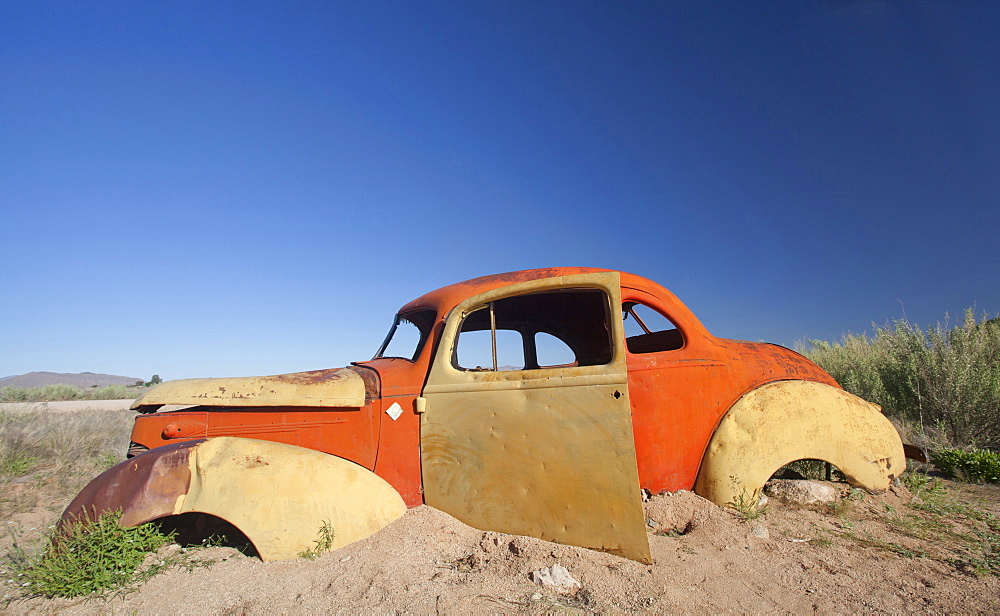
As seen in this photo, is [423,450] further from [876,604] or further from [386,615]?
[876,604]

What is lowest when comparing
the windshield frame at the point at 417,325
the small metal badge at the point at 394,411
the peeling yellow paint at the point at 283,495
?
the peeling yellow paint at the point at 283,495

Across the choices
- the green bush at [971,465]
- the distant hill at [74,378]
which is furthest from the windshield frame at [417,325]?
the distant hill at [74,378]

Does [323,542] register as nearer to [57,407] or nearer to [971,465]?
[971,465]

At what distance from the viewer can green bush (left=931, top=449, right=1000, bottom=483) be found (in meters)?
4.38

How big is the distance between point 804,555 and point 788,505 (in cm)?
73

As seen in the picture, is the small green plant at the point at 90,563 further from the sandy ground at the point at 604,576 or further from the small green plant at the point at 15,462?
the small green plant at the point at 15,462

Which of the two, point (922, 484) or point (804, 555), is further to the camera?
point (922, 484)

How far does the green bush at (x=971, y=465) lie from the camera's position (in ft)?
14.4

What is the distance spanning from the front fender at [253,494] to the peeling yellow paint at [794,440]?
7.40 ft

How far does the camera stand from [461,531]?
293 cm

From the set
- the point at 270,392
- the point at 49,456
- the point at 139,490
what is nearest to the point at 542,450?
the point at 270,392

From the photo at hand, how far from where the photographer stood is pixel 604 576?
2.52m

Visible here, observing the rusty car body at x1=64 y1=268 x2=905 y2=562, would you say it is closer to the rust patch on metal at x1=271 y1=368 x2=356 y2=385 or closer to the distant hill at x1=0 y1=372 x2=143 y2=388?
the rust patch on metal at x1=271 y1=368 x2=356 y2=385

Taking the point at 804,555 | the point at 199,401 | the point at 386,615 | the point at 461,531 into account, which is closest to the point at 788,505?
the point at 804,555
